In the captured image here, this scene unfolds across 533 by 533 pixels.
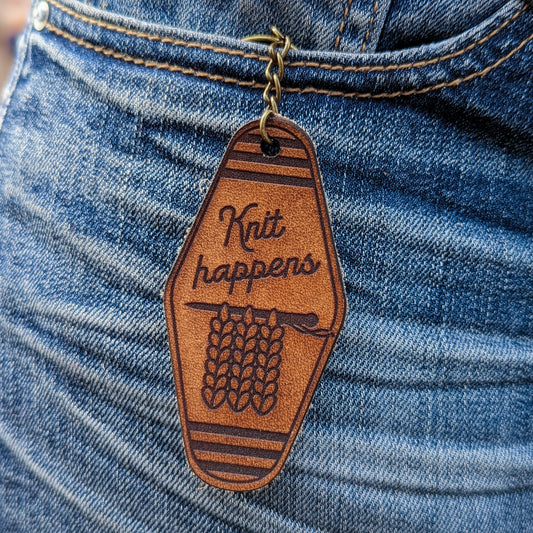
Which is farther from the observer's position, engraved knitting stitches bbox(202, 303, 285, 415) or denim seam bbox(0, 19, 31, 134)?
denim seam bbox(0, 19, 31, 134)

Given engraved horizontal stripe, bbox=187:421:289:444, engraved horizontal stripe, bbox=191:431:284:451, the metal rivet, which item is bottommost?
engraved horizontal stripe, bbox=191:431:284:451

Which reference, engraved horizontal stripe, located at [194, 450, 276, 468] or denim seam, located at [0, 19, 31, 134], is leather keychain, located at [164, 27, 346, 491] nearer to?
engraved horizontal stripe, located at [194, 450, 276, 468]

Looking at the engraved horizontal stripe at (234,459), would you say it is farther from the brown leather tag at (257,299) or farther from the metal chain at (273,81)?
the metal chain at (273,81)

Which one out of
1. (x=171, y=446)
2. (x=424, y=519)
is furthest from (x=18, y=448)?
(x=424, y=519)

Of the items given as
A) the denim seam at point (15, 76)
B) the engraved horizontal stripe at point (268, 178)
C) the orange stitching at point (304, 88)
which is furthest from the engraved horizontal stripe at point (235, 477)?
the denim seam at point (15, 76)

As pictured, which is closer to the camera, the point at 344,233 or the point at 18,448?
the point at 344,233

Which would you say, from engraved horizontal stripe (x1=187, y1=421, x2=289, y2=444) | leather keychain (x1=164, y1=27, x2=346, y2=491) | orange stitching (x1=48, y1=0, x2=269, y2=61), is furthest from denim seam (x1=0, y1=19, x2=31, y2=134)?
engraved horizontal stripe (x1=187, y1=421, x2=289, y2=444)

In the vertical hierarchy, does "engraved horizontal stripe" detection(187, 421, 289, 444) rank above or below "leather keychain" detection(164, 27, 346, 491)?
below

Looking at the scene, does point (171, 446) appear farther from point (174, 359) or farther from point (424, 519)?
point (424, 519)
